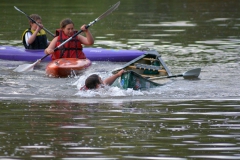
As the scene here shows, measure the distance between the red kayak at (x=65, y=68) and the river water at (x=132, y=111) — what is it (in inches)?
5.1

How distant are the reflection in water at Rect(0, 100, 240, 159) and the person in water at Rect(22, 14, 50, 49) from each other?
4370 millimetres

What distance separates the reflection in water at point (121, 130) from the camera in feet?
22.0

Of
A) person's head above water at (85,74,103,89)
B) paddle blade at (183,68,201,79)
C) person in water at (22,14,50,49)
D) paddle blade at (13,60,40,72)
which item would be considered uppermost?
person in water at (22,14,50,49)

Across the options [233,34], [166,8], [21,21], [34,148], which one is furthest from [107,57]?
[166,8]

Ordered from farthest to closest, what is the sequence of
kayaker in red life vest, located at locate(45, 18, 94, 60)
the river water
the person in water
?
1. the person in water
2. kayaker in red life vest, located at locate(45, 18, 94, 60)
3. the river water

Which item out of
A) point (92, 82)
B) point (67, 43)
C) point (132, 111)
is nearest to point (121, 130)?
point (132, 111)

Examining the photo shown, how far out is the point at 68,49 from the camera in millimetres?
13062

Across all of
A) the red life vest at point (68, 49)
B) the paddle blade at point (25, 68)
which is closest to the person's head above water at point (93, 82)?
the red life vest at point (68, 49)

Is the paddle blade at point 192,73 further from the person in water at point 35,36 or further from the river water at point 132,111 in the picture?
the person in water at point 35,36

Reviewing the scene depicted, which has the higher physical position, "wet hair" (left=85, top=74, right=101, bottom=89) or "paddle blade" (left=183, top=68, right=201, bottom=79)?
"wet hair" (left=85, top=74, right=101, bottom=89)

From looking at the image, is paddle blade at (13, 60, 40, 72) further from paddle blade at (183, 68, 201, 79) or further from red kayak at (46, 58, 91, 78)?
paddle blade at (183, 68, 201, 79)

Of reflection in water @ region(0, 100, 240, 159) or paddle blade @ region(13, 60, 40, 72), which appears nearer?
reflection in water @ region(0, 100, 240, 159)

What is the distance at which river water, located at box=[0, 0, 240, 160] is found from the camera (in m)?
6.87

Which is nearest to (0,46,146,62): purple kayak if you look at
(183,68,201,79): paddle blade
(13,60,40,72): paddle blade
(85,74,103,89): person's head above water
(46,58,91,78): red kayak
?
(13,60,40,72): paddle blade
